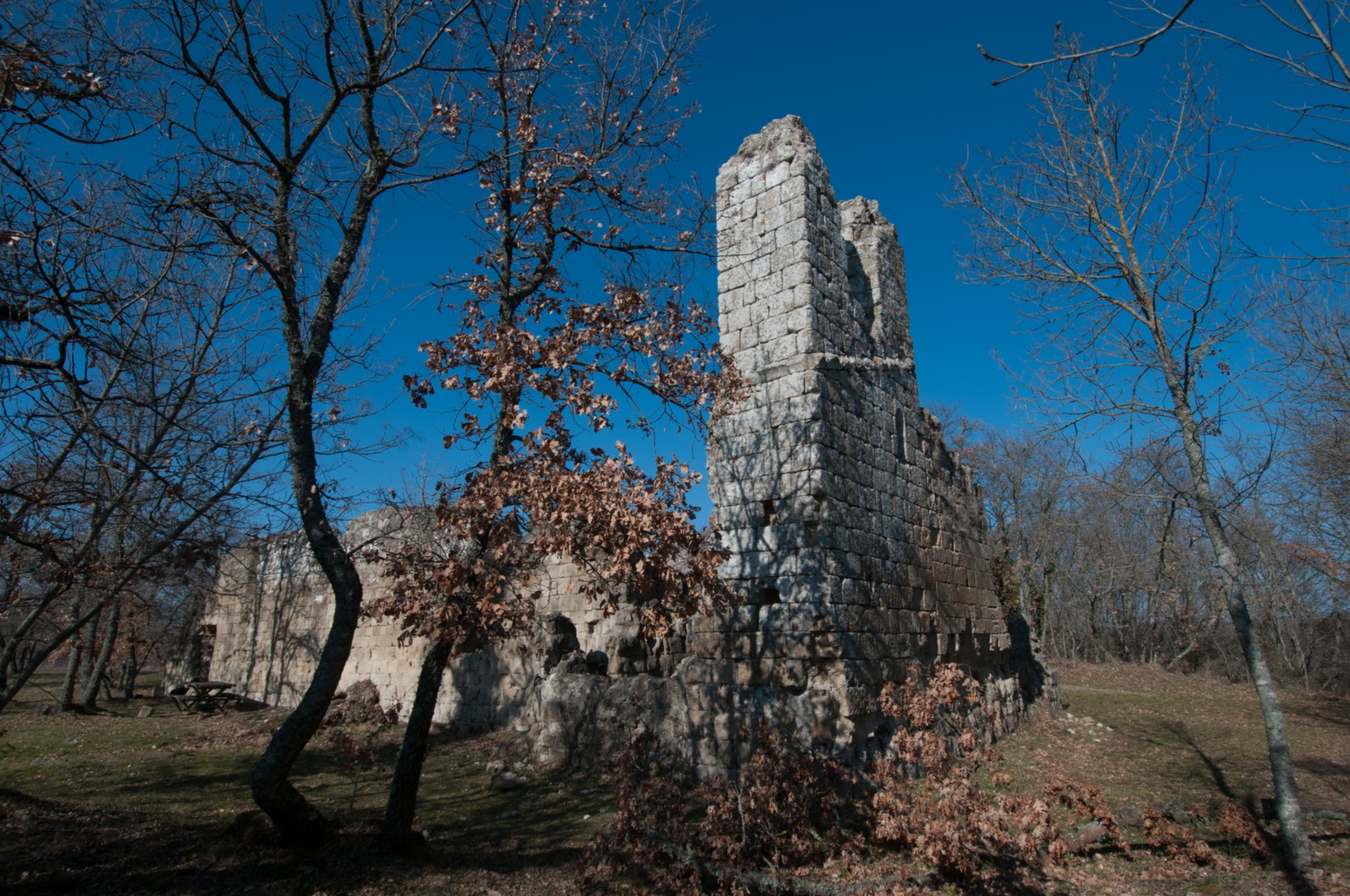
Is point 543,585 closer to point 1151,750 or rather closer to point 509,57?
point 509,57

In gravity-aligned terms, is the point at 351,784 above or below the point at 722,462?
below

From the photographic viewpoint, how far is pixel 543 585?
13.2 m

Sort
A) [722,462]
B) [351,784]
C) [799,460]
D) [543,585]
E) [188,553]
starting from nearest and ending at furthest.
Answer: [188,553], [799,460], [722,462], [351,784], [543,585]

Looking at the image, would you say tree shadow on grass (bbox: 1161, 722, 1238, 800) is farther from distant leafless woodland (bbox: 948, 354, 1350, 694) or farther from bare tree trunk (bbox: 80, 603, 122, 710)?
bare tree trunk (bbox: 80, 603, 122, 710)

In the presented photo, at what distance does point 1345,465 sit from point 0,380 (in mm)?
17981

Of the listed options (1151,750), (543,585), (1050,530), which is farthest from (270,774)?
(1050,530)

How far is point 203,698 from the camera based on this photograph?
16.8 meters

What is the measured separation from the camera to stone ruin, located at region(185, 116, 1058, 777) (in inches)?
273

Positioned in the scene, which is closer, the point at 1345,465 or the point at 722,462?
the point at 722,462

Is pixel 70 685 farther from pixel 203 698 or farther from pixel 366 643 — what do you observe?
pixel 366 643

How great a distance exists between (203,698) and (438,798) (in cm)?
1251

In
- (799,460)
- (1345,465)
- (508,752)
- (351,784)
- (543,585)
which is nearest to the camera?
(799,460)

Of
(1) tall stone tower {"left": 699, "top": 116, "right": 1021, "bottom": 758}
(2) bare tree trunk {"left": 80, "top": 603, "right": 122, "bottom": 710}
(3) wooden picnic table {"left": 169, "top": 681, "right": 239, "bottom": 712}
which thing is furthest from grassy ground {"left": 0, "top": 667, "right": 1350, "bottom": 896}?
(2) bare tree trunk {"left": 80, "top": 603, "right": 122, "bottom": 710}

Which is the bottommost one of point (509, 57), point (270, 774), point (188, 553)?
point (270, 774)
